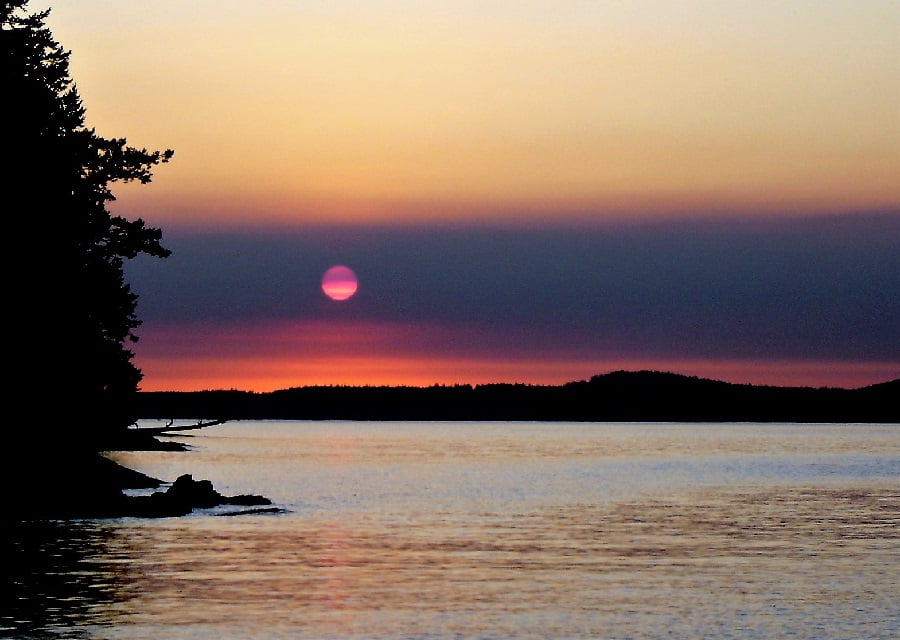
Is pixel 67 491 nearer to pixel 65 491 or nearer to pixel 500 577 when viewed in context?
pixel 65 491

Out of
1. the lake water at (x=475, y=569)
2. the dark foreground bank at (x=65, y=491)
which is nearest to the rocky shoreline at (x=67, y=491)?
the dark foreground bank at (x=65, y=491)

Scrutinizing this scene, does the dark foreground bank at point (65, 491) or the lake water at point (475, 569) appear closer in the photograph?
the lake water at point (475, 569)

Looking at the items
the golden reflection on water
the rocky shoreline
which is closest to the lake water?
the golden reflection on water

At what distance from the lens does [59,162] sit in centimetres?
6262

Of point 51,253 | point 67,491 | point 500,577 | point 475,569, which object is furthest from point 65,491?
point 500,577

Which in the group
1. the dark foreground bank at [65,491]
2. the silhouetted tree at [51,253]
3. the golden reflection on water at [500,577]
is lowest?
the golden reflection on water at [500,577]

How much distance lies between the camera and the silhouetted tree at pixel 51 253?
60812 mm

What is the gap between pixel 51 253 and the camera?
202 feet

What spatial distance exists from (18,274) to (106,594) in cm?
2410

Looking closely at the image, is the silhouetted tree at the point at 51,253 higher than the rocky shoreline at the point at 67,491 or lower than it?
higher

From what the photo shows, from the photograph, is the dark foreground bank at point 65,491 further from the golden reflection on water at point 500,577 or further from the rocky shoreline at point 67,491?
the golden reflection on water at point 500,577

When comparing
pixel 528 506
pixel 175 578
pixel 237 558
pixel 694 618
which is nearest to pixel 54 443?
pixel 237 558

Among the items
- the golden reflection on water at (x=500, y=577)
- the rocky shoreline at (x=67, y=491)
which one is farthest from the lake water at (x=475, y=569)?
the rocky shoreline at (x=67, y=491)

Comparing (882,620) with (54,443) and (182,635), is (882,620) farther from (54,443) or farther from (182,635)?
(54,443)
